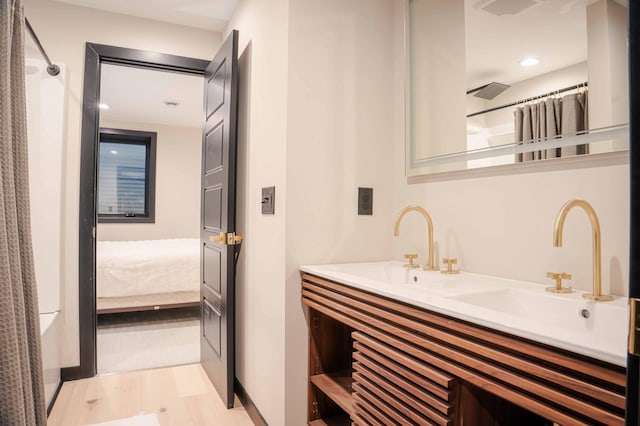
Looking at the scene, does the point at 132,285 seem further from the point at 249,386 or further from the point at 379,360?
the point at 379,360

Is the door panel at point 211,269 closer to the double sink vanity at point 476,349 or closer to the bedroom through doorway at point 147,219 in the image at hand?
the bedroom through doorway at point 147,219

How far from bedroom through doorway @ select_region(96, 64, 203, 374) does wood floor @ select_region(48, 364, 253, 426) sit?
0.22 meters

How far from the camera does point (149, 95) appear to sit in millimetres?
4520

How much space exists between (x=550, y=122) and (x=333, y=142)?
88 centimetres

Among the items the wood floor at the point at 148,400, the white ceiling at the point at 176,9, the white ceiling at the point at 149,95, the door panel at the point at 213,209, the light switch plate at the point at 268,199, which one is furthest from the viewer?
the white ceiling at the point at 149,95

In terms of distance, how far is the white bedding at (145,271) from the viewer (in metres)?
3.51

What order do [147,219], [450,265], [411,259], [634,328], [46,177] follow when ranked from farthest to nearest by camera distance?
[147,219] < [46,177] < [411,259] < [450,265] < [634,328]

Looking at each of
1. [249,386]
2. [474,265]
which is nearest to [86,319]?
[249,386]

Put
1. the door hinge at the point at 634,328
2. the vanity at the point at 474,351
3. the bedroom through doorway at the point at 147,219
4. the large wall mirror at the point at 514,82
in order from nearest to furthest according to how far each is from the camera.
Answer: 1. the door hinge at the point at 634,328
2. the vanity at the point at 474,351
3. the large wall mirror at the point at 514,82
4. the bedroom through doorway at the point at 147,219

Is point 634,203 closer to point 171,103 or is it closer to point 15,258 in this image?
point 15,258

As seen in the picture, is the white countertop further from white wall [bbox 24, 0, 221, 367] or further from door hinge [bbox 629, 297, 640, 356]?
white wall [bbox 24, 0, 221, 367]

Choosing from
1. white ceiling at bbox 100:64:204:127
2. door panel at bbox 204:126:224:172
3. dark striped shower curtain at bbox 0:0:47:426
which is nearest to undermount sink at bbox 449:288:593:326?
dark striped shower curtain at bbox 0:0:47:426

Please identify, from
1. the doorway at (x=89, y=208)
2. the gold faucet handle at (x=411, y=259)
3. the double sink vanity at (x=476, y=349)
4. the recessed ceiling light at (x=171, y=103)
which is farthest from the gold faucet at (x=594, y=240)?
the recessed ceiling light at (x=171, y=103)

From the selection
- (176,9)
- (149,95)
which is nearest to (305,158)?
(176,9)
